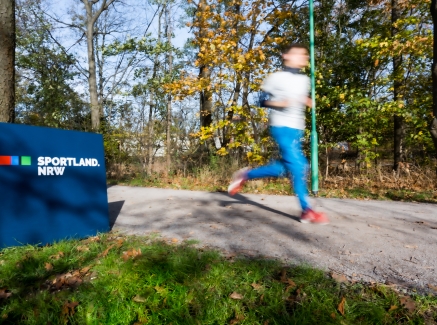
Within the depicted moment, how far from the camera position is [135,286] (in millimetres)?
2000

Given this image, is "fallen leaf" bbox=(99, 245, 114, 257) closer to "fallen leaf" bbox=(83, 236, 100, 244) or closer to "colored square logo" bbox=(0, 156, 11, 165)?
"fallen leaf" bbox=(83, 236, 100, 244)

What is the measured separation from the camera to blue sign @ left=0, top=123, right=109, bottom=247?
2676 millimetres

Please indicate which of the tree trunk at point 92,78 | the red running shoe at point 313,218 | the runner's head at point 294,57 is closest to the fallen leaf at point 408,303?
the red running shoe at point 313,218

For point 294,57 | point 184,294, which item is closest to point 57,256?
point 184,294

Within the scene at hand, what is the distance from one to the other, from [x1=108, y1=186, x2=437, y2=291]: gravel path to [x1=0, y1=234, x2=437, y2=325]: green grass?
279 millimetres

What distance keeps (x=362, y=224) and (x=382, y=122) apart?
8329 millimetres

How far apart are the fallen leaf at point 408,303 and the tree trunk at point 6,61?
197 inches

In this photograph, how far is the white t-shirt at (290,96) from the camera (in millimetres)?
3400

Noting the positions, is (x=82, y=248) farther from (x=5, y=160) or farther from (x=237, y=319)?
(x=237, y=319)

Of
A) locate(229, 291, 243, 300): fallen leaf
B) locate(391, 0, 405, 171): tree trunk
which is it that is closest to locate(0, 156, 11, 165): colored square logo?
locate(229, 291, 243, 300): fallen leaf

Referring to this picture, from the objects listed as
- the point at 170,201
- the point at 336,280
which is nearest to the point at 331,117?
the point at 170,201

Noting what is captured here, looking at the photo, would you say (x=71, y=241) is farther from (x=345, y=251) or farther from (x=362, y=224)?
(x=362, y=224)

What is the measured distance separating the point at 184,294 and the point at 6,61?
4393 mm

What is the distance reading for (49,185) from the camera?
2.93 metres
